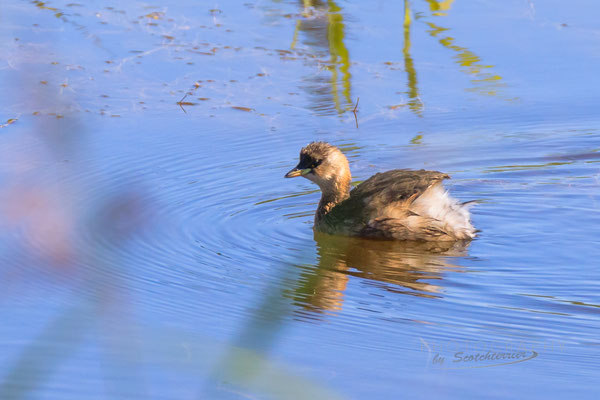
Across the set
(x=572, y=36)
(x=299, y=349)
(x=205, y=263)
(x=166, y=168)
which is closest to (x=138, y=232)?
(x=205, y=263)

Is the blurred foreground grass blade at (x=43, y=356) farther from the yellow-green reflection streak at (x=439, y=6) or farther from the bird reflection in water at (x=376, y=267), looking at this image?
the yellow-green reflection streak at (x=439, y=6)

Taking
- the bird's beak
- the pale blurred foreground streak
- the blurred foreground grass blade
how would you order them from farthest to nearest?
the bird's beak < the blurred foreground grass blade < the pale blurred foreground streak

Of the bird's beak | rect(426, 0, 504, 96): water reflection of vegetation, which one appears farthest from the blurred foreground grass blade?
rect(426, 0, 504, 96): water reflection of vegetation

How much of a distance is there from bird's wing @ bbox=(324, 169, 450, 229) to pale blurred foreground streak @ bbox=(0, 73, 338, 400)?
2.80 ft

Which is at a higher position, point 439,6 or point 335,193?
point 439,6

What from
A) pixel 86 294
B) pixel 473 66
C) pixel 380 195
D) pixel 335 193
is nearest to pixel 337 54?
A: pixel 473 66

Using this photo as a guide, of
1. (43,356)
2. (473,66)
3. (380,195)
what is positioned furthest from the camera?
(473,66)

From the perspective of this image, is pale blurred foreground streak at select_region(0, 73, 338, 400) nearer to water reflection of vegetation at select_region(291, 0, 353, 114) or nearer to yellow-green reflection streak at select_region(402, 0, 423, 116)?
water reflection of vegetation at select_region(291, 0, 353, 114)

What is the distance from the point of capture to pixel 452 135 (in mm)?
8422

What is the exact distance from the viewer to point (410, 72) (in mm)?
9922

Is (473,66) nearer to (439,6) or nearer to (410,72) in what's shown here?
(410,72)

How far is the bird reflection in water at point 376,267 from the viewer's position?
18.0 ft

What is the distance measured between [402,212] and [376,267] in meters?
0.69

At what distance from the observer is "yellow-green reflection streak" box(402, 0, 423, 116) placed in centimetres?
909
